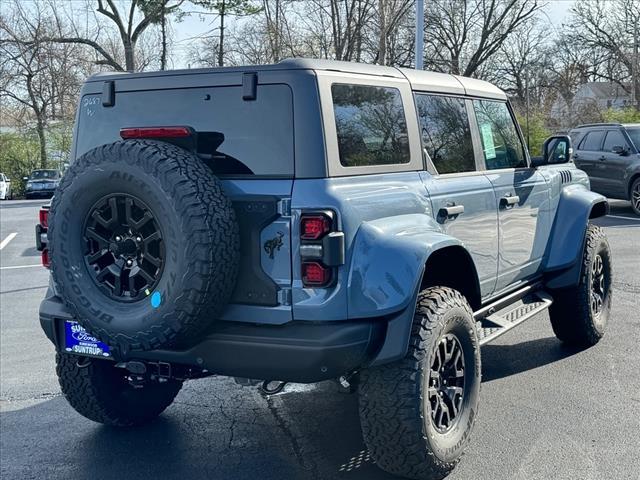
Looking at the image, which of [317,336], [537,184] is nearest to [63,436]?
[317,336]

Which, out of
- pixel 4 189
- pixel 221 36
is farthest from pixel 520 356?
pixel 4 189

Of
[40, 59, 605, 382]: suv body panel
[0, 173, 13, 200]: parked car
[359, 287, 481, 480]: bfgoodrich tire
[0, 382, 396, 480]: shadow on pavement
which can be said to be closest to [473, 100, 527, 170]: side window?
[40, 59, 605, 382]: suv body panel

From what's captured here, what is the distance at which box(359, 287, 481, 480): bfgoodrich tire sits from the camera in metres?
3.28

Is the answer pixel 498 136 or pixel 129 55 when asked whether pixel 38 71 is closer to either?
pixel 129 55

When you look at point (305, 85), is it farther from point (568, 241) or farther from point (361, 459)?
point (568, 241)

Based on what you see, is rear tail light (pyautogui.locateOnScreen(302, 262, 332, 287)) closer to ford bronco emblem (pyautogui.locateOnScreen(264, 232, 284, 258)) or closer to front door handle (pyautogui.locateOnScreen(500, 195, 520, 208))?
ford bronco emblem (pyautogui.locateOnScreen(264, 232, 284, 258))

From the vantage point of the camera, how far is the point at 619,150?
45.9 ft

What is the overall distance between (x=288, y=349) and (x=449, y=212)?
128 cm

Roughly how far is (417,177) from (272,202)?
953 millimetres

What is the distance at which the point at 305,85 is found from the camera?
3219 millimetres

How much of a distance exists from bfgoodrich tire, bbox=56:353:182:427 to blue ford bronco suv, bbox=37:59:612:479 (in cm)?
44

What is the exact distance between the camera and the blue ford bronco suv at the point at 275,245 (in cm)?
306

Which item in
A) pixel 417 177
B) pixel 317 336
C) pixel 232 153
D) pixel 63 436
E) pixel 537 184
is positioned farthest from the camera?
pixel 537 184

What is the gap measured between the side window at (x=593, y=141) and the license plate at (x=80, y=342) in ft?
42.7
